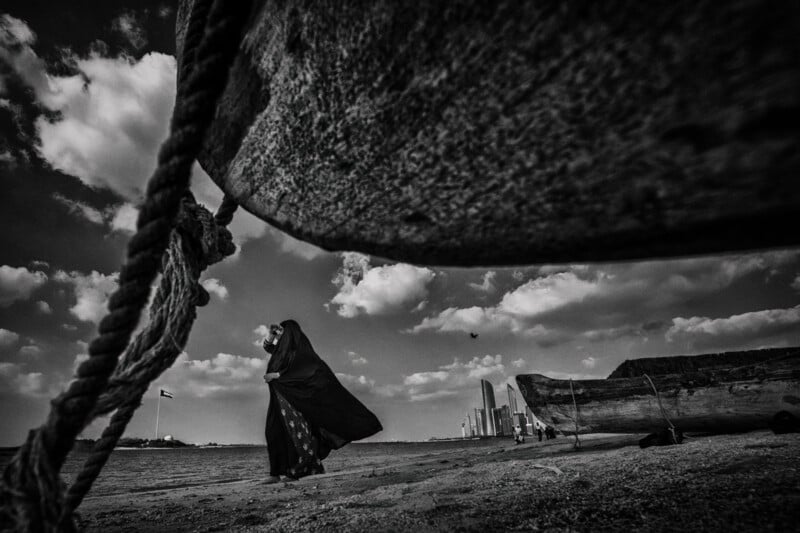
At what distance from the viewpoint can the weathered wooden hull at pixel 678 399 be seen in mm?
5324

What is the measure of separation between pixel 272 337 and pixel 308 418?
5.31 ft

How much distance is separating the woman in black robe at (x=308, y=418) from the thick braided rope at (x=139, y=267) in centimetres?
519

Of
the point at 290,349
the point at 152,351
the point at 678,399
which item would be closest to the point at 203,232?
the point at 152,351

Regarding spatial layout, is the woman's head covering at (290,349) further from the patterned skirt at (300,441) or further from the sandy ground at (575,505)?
the sandy ground at (575,505)

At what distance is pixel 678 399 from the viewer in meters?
5.97

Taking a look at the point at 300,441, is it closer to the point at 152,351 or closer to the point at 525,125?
the point at 152,351

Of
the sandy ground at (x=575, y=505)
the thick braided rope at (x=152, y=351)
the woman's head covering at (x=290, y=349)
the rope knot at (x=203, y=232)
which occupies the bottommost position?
the sandy ground at (x=575, y=505)

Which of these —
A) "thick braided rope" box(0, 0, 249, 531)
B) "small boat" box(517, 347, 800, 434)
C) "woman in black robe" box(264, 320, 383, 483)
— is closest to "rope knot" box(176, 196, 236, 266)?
"thick braided rope" box(0, 0, 249, 531)

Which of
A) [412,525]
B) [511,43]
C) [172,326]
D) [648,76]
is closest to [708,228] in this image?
[648,76]

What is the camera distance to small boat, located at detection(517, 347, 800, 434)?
531 cm

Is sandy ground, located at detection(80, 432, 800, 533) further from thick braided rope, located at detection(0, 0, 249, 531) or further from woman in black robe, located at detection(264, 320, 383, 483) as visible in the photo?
woman in black robe, located at detection(264, 320, 383, 483)

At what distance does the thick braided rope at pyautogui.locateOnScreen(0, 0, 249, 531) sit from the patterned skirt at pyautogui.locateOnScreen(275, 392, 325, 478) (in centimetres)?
524

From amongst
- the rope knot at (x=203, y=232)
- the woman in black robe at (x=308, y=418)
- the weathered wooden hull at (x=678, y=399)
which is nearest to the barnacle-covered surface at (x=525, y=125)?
the rope knot at (x=203, y=232)

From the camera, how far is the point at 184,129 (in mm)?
942
